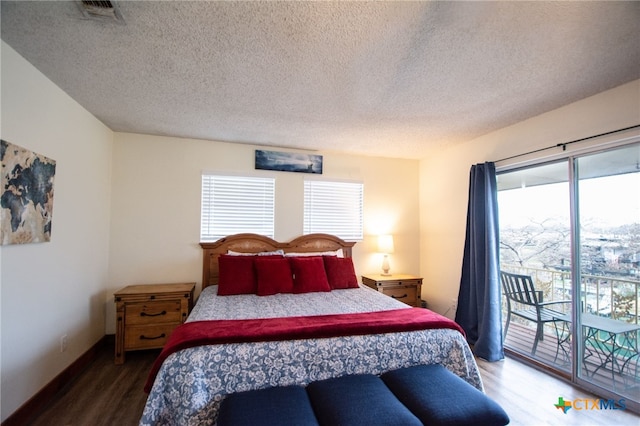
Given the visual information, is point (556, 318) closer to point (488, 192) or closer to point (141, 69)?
point (488, 192)

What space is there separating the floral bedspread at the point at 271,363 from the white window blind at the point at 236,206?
4.82ft

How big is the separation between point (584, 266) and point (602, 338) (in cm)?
60

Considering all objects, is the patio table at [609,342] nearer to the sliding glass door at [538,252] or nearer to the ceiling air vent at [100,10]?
the sliding glass door at [538,252]

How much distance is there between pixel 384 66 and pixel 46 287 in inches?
120

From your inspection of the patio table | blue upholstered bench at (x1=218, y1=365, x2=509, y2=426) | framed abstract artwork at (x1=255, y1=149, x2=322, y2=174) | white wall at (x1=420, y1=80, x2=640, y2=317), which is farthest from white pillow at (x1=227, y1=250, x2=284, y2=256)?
the patio table

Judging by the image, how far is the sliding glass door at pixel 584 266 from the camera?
2.21m

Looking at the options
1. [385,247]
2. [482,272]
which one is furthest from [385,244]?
[482,272]

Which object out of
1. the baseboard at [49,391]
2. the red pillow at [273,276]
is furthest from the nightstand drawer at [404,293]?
the baseboard at [49,391]

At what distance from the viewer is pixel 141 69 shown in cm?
200

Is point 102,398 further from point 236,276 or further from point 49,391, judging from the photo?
point 236,276

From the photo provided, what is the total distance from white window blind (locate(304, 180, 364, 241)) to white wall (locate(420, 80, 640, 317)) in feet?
3.52

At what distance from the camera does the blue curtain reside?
294 cm

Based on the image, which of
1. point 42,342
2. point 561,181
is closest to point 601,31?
point 561,181

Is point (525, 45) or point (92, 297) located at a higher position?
point (525, 45)
